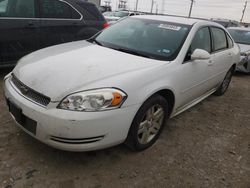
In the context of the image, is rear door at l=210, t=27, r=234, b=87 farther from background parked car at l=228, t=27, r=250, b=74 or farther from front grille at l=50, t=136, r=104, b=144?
background parked car at l=228, t=27, r=250, b=74

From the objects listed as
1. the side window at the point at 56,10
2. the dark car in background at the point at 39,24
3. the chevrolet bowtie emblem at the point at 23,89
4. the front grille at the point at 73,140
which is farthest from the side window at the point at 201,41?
the side window at the point at 56,10

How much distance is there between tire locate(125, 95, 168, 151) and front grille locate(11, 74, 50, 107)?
2.82ft

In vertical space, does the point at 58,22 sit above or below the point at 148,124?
above

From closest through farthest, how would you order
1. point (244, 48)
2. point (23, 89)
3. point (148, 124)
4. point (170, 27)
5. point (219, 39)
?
point (23, 89) < point (148, 124) < point (170, 27) < point (219, 39) < point (244, 48)

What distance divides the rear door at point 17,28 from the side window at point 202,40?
9.58 ft

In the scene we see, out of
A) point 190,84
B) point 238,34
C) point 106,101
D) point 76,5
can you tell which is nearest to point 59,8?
point 76,5

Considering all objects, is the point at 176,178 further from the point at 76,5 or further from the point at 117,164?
the point at 76,5

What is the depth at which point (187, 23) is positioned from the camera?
3365mm

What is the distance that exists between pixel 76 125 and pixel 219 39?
10.3 ft

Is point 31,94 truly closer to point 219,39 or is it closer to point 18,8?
point 18,8

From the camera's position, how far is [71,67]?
244 centimetres

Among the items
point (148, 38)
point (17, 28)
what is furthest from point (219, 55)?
point (17, 28)

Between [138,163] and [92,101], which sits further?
[138,163]

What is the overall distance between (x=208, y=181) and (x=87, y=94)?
150 centimetres
